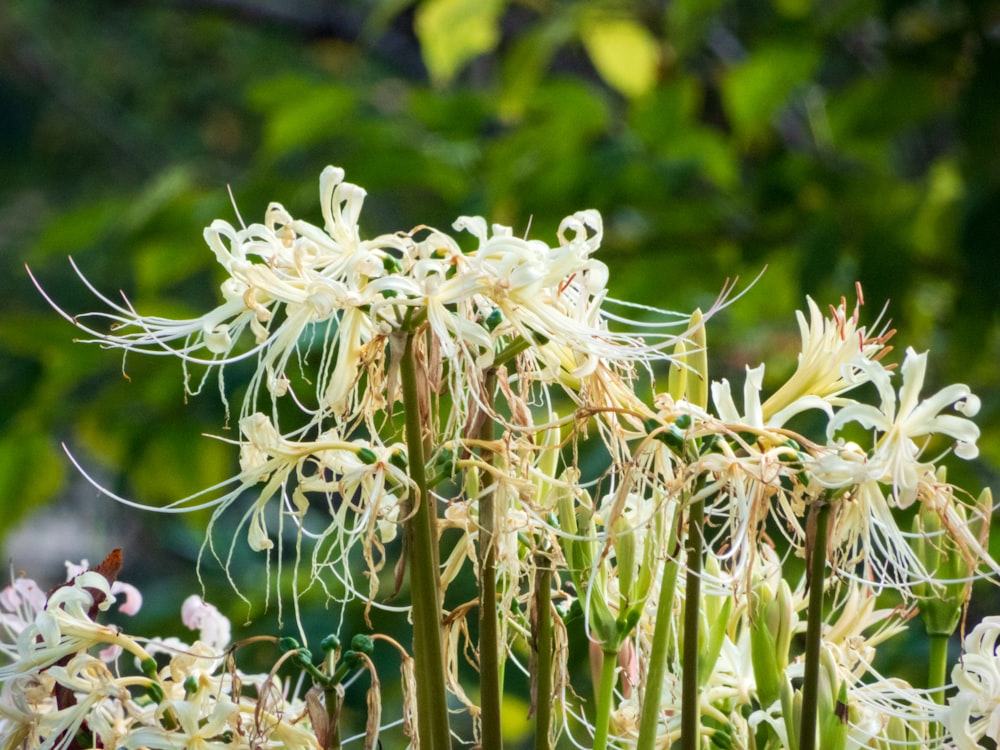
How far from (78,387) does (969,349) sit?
0.77 metres

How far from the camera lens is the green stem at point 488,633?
0.31 metres

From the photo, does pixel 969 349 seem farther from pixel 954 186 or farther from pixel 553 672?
pixel 553 672

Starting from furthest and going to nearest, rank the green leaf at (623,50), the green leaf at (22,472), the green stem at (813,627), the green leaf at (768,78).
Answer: the green leaf at (623,50) < the green leaf at (768,78) < the green leaf at (22,472) < the green stem at (813,627)

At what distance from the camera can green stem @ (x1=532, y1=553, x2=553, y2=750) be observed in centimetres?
33

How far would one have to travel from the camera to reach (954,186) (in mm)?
1246

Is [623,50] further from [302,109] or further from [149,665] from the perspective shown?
[149,665]

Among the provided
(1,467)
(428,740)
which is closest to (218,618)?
(428,740)

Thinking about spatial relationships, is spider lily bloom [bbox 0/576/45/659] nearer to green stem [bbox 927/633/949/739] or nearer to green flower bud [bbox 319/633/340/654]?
green flower bud [bbox 319/633/340/654]

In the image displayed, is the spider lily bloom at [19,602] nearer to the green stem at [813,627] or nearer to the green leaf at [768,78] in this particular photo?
the green stem at [813,627]

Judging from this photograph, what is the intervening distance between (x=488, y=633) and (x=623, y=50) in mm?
1150

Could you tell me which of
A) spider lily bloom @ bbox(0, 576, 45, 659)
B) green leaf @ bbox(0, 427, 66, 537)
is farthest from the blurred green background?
spider lily bloom @ bbox(0, 576, 45, 659)

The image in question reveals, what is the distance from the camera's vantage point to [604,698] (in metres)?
0.32

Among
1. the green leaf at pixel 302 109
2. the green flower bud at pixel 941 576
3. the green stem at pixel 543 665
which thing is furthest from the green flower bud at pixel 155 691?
the green leaf at pixel 302 109

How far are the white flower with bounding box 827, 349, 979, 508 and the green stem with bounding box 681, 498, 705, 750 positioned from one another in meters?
0.04
